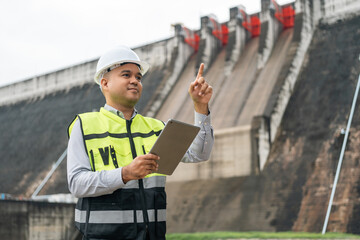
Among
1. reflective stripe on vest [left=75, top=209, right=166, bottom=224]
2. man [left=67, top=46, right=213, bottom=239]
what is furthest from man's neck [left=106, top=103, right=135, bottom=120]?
reflective stripe on vest [left=75, top=209, right=166, bottom=224]

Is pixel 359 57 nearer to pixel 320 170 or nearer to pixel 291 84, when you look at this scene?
pixel 291 84

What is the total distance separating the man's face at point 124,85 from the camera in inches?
122

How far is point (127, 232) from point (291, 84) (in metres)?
17.3

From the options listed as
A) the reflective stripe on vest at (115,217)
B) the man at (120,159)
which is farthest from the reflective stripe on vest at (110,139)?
the reflective stripe on vest at (115,217)

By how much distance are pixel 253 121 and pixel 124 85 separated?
15.3 metres

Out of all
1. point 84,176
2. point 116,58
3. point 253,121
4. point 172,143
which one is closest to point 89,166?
point 84,176

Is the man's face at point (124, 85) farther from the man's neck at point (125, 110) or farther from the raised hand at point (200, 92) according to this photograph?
the raised hand at point (200, 92)

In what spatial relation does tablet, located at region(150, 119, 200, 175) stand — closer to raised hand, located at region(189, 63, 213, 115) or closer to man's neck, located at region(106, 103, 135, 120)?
raised hand, located at region(189, 63, 213, 115)

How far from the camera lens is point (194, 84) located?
3061 millimetres

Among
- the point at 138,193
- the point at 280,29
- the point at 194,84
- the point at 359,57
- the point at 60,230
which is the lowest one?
the point at 60,230

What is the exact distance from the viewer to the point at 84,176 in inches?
111

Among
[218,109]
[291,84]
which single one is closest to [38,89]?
[218,109]

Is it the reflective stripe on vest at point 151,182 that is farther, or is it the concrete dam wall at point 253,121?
the concrete dam wall at point 253,121

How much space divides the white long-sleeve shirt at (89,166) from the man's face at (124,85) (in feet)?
0.24
